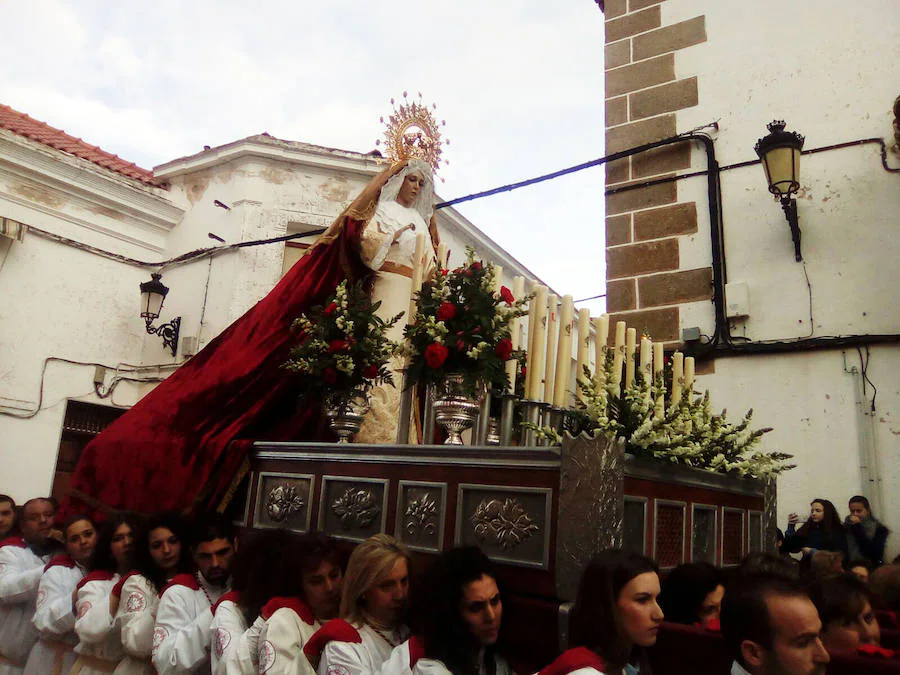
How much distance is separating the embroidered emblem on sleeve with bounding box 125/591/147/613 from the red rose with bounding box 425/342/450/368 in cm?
128

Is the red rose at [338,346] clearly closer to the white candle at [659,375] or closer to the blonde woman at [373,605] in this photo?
the blonde woman at [373,605]

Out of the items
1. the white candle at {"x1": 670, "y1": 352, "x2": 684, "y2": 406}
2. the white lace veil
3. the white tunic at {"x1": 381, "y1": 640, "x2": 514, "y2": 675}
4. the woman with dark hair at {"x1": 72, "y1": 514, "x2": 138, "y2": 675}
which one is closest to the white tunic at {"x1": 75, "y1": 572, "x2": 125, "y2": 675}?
the woman with dark hair at {"x1": 72, "y1": 514, "x2": 138, "y2": 675}

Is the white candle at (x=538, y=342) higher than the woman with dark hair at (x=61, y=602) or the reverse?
higher

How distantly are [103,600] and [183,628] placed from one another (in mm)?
527

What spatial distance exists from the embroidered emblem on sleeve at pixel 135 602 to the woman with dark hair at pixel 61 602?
20.3 inches

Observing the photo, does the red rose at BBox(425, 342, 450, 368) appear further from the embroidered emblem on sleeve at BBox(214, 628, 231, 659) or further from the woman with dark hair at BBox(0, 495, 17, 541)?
the woman with dark hair at BBox(0, 495, 17, 541)

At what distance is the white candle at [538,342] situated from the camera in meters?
2.65

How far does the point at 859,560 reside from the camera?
325 cm

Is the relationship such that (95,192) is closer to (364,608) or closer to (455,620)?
(364,608)

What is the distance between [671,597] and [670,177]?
127 inches

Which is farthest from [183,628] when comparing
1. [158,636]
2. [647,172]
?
[647,172]

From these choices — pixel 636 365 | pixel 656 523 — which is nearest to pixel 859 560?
pixel 636 365

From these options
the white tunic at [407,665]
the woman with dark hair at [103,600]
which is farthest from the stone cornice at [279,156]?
the white tunic at [407,665]

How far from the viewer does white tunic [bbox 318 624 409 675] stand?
1.88 meters
